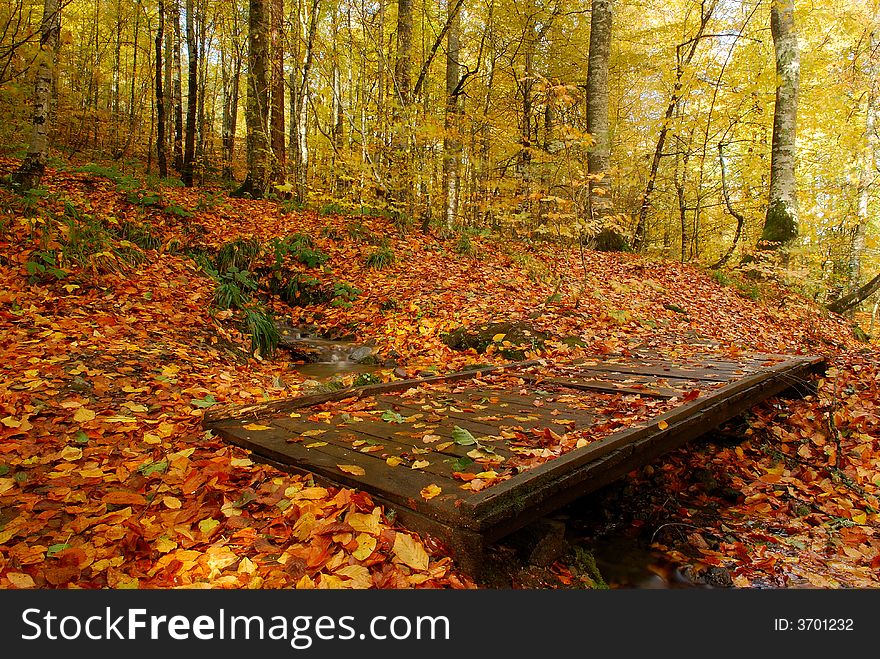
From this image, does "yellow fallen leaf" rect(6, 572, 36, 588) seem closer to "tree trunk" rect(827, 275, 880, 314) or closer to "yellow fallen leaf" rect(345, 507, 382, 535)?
"yellow fallen leaf" rect(345, 507, 382, 535)

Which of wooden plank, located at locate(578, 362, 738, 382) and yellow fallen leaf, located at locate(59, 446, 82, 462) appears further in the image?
wooden plank, located at locate(578, 362, 738, 382)

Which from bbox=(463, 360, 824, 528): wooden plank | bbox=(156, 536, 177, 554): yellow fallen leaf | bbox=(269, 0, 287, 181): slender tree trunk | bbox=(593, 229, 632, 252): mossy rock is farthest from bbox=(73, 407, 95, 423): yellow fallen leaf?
bbox=(593, 229, 632, 252): mossy rock

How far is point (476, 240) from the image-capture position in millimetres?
11812

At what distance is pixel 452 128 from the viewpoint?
35.9ft

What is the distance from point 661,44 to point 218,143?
20101 millimetres

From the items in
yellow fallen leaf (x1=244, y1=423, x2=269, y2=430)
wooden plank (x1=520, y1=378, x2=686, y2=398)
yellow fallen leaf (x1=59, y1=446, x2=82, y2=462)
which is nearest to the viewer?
yellow fallen leaf (x1=59, y1=446, x2=82, y2=462)

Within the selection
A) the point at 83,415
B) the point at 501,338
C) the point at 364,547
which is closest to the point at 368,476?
the point at 364,547

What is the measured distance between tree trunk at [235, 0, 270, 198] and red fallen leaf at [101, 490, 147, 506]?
9855 mm

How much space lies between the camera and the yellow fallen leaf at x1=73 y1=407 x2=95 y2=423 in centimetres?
338

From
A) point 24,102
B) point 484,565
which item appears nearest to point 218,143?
point 24,102

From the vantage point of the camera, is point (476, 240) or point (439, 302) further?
point (476, 240)

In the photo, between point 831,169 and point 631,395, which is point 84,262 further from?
point 831,169

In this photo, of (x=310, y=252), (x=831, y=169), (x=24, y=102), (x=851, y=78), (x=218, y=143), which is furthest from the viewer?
(x=218, y=143)

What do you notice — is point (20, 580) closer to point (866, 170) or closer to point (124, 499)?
point (124, 499)
